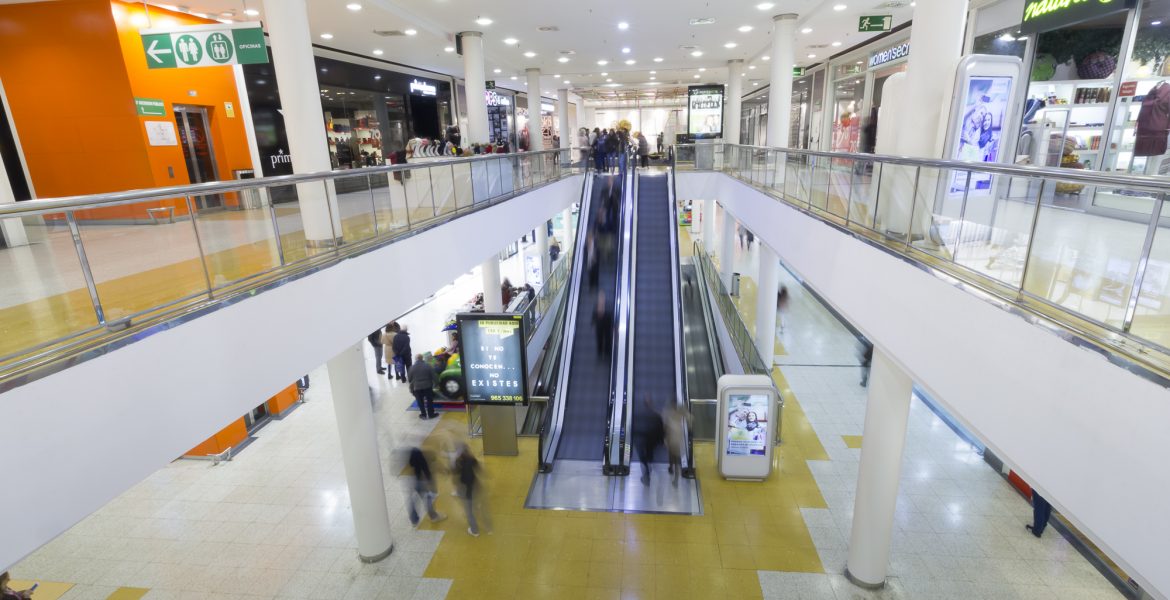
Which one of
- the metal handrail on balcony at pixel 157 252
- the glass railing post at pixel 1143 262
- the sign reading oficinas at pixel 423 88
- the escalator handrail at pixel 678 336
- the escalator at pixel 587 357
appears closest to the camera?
the glass railing post at pixel 1143 262

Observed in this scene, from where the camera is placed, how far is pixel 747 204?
41.7ft

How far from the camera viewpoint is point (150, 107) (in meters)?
10.4

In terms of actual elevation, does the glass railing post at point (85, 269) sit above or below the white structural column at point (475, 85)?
below

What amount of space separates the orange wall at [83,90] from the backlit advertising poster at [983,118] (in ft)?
41.9

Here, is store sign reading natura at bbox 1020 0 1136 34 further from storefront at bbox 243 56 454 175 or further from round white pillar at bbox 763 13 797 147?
storefront at bbox 243 56 454 175

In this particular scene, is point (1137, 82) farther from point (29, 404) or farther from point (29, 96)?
point (29, 96)

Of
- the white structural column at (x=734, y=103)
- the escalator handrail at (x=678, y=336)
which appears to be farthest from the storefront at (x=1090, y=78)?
the white structural column at (x=734, y=103)

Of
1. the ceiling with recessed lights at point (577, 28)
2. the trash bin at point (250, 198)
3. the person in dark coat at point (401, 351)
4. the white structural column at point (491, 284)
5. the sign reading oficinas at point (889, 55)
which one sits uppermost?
the ceiling with recessed lights at point (577, 28)

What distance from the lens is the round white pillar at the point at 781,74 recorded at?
522 inches

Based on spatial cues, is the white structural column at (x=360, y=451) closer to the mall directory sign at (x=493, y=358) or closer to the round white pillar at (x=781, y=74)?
the mall directory sign at (x=493, y=358)

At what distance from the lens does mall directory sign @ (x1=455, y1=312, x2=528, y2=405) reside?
911cm

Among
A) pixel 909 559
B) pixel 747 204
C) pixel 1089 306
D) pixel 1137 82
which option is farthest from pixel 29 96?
pixel 1137 82

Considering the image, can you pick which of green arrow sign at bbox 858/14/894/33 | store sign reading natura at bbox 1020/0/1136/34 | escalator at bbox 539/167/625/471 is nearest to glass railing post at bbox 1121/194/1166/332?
store sign reading natura at bbox 1020/0/1136/34

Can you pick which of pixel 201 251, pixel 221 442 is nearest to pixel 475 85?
pixel 221 442
